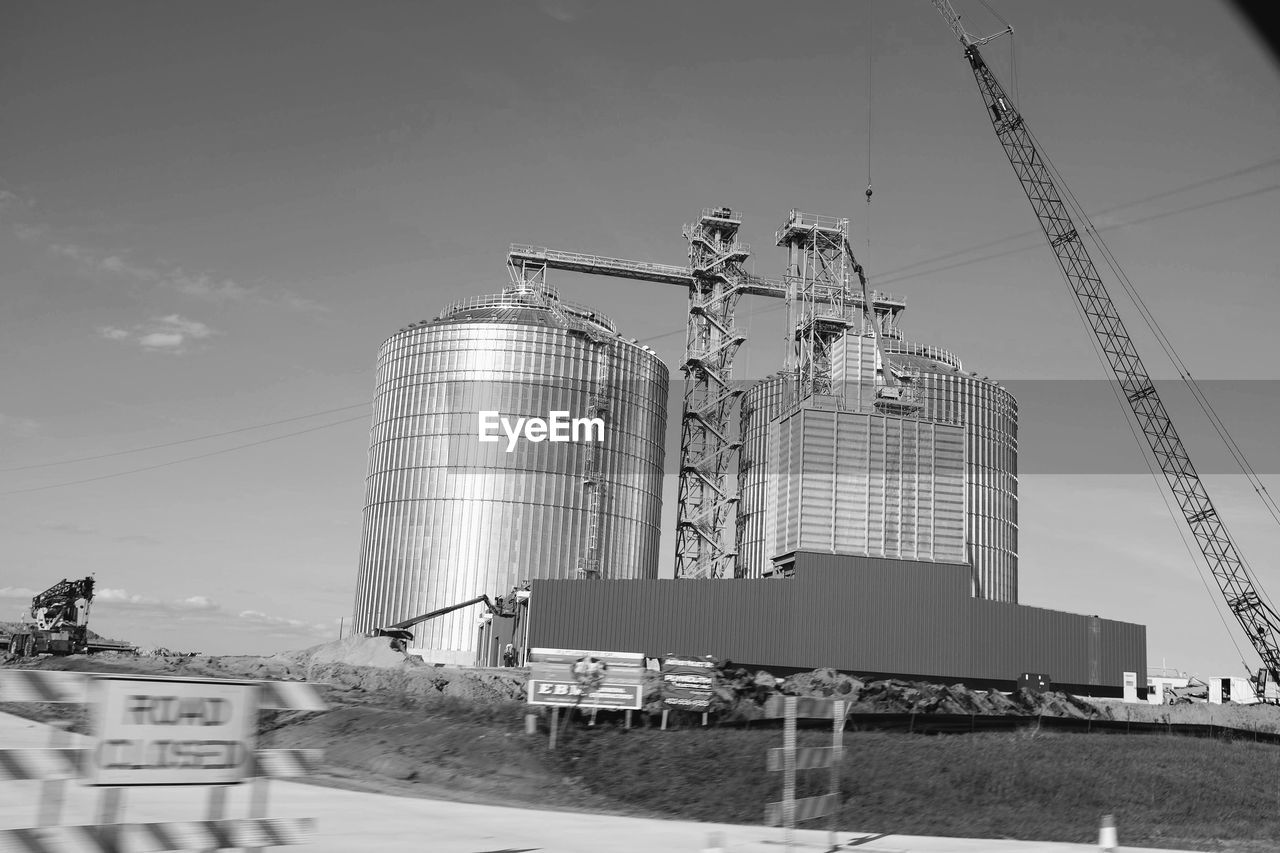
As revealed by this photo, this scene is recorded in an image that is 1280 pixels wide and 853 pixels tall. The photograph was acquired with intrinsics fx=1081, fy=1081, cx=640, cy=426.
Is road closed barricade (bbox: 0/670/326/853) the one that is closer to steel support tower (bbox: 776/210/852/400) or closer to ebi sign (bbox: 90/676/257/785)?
ebi sign (bbox: 90/676/257/785)

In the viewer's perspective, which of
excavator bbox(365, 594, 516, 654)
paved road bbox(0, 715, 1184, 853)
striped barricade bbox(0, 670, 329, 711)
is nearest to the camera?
striped barricade bbox(0, 670, 329, 711)

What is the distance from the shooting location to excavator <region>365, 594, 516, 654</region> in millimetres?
62531

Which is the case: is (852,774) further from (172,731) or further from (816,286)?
(816,286)

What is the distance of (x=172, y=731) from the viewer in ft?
29.9

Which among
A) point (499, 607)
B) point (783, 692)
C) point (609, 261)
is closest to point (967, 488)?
point (609, 261)

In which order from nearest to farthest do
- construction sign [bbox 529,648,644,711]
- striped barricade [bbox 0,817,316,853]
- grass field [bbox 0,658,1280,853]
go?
striped barricade [bbox 0,817,316,853] < grass field [bbox 0,658,1280,853] < construction sign [bbox 529,648,644,711]

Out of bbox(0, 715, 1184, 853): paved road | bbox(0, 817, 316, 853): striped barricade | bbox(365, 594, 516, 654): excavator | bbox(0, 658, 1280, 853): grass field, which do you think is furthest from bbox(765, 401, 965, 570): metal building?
bbox(0, 817, 316, 853): striped barricade

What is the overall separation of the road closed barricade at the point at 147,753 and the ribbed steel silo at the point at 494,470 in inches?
2249

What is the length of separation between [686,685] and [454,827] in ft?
56.0

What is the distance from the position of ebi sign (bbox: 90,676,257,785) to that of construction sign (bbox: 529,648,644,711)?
16.1 meters

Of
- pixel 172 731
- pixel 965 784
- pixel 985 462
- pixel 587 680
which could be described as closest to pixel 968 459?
pixel 985 462

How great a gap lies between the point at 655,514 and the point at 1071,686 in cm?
2984

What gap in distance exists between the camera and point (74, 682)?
29.6ft

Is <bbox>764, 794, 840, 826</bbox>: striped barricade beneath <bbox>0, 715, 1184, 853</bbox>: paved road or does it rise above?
above
